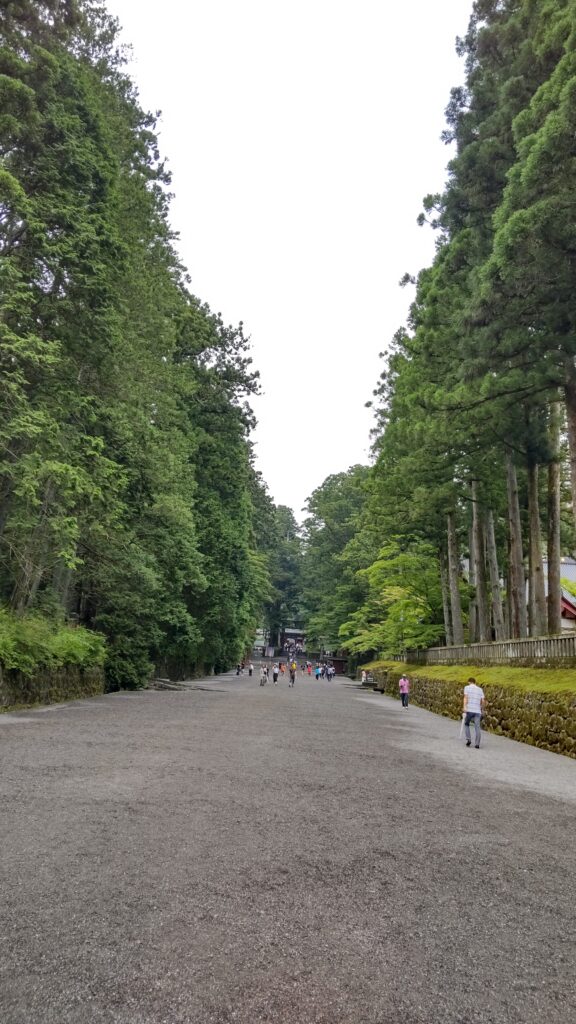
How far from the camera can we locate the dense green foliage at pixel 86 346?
13094mm

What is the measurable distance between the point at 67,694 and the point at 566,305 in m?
16.5

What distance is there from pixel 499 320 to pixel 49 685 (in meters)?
14.7

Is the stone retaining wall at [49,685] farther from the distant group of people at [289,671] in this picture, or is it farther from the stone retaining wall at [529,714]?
the distant group of people at [289,671]

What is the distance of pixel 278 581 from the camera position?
88.9 m

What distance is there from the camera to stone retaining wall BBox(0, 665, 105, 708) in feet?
46.1

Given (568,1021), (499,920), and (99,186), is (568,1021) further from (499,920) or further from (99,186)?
(99,186)

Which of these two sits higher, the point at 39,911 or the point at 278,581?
the point at 278,581

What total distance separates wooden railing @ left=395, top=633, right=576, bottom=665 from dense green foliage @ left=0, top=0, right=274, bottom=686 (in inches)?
438

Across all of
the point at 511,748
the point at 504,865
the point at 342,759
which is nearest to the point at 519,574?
the point at 511,748

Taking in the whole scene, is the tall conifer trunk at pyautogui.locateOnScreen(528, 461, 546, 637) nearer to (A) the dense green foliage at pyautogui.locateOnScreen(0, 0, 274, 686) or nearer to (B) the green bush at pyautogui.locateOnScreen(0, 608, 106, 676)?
(A) the dense green foliage at pyautogui.locateOnScreen(0, 0, 274, 686)

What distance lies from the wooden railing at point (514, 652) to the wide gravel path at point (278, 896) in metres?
6.32

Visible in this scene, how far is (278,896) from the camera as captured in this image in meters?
3.58

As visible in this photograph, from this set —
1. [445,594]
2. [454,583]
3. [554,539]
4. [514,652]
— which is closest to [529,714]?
[514,652]

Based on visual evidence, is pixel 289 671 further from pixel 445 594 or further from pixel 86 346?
pixel 86 346
